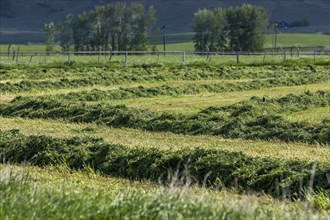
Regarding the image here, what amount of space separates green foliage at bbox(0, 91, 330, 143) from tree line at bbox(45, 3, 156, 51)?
383 feet

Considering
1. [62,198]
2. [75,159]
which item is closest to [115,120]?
[75,159]

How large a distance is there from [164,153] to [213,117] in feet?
29.2

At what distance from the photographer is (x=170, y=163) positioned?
17.7 metres

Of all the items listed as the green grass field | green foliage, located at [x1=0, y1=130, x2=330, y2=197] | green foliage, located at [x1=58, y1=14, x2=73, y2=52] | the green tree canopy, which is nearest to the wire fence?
the green grass field

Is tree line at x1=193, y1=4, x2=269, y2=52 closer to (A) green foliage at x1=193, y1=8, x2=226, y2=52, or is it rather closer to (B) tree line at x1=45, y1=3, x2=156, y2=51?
(A) green foliage at x1=193, y1=8, x2=226, y2=52

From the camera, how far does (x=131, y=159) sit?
60.0 feet

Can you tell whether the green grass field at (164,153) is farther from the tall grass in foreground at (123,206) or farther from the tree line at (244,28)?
the tree line at (244,28)

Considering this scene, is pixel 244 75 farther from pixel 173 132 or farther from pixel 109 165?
pixel 109 165

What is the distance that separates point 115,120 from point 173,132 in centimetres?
284

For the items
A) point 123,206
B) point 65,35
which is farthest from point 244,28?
point 123,206

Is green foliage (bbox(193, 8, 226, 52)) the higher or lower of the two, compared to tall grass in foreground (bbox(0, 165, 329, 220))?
lower

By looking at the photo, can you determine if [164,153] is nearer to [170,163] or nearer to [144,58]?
[170,163]

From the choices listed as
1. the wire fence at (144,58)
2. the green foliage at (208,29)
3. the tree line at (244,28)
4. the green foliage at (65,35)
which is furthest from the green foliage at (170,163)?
the green foliage at (65,35)

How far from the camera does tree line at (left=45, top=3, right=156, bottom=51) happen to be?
Result: 155 m
